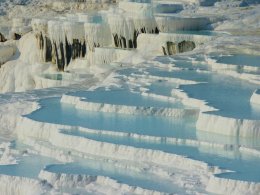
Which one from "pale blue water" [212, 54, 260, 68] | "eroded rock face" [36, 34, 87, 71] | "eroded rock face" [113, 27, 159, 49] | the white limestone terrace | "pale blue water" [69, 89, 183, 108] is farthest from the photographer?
"eroded rock face" [36, 34, 87, 71]

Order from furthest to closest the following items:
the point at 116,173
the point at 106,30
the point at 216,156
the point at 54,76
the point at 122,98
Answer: the point at 106,30 < the point at 54,76 < the point at 122,98 < the point at 216,156 < the point at 116,173

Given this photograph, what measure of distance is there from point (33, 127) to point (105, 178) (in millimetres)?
3140

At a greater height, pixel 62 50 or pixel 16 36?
pixel 62 50

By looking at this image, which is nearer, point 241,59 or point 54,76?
point 241,59

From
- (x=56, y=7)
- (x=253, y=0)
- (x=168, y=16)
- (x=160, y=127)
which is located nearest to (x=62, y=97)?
(x=160, y=127)

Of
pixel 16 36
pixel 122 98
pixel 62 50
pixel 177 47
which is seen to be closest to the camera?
pixel 122 98

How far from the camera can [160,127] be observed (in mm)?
14445

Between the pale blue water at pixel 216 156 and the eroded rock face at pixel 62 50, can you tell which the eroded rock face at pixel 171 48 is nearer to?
the eroded rock face at pixel 62 50

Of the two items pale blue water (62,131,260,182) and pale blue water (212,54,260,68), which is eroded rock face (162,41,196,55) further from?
pale blue water (62,131,260,182)

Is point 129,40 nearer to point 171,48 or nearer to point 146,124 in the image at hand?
point 171,48

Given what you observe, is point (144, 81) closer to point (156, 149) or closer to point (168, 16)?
point (156, 149)

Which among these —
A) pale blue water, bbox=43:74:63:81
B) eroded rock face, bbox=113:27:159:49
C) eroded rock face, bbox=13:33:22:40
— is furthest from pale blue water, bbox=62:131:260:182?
eroded rock face, bbox=13:33:22:40

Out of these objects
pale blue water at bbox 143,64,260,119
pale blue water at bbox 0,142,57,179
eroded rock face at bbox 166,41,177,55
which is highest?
pale blue water at bbox 143,64,260,119

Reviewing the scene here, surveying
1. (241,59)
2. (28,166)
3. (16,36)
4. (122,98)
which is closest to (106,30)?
(16,36)
